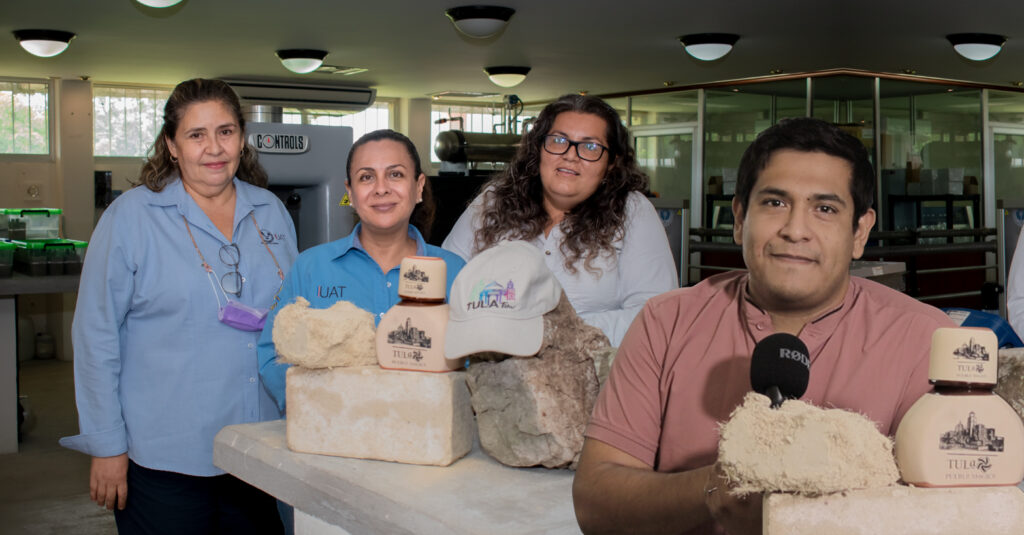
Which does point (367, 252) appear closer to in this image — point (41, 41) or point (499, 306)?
point (499, 306)

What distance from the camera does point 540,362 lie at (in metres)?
1.51

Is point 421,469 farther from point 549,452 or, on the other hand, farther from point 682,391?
point 682,391

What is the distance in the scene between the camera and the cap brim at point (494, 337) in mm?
1454

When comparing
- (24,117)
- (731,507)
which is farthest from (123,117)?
(731,507)

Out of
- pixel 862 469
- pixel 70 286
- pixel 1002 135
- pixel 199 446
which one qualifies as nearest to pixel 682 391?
pixel 862 469

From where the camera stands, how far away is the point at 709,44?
7.87 meters

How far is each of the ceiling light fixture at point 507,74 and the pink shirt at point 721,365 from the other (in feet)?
29.3

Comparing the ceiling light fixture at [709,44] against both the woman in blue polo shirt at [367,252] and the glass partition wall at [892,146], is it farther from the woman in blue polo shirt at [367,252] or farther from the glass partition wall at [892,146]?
the woman in blue polo shirt at [367,252]

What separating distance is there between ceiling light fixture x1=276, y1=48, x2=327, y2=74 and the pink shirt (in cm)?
821

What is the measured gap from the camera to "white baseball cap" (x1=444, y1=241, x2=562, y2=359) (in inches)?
57.3

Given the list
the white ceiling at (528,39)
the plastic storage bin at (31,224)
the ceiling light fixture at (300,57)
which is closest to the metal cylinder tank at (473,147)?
the white ceiling at (528,39)

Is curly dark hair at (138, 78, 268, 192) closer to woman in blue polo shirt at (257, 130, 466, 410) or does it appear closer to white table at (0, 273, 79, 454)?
woman in blue polo shirt at (257, 130, 466, 410)

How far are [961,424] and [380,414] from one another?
943mm

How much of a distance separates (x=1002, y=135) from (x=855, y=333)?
1162 centimetres
